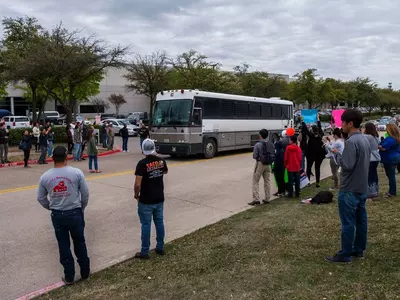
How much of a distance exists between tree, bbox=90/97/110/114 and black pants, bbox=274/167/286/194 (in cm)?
5985

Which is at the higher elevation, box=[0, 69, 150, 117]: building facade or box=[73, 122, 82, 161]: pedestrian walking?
box=[0, 69, 150, 117]: building facade

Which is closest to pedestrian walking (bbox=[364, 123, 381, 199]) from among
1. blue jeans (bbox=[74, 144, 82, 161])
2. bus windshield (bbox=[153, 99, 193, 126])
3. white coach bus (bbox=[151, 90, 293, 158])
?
white coach bus (bbox=[151, 90, 293, 158])

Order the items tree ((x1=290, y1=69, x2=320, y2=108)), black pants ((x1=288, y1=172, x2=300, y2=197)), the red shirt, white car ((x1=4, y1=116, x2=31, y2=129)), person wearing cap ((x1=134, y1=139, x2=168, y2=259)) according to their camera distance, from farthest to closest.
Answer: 1. tree ((x1=290, y1=69, x2=320, y2=108))
2. white car ((x1=4, y1=116, x2=31, y2=129))
3. black pants ((x1=288, y1=172, x2=300, y2=197))
4. the red shirt
5. person wearing cap ((x1=134, y1=139, x2=168, y2=259))

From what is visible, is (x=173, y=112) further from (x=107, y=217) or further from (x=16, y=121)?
(x=16, y=121)

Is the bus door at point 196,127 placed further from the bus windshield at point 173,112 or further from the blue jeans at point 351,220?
the blue jeans at point 351,220

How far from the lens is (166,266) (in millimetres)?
5141

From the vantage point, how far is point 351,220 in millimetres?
4738

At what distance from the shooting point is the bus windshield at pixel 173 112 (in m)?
17.6

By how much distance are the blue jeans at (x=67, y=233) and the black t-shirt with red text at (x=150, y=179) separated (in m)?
0.92

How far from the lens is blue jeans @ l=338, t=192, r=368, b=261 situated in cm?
469

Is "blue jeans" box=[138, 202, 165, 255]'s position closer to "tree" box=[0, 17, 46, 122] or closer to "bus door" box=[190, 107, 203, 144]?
"bus door" box=[190, 107, 203, 144]

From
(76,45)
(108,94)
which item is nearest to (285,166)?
(76,45)

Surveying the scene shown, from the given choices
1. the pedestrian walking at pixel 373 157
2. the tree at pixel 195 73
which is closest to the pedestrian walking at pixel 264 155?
the pedestrian walking at pixel 373 157

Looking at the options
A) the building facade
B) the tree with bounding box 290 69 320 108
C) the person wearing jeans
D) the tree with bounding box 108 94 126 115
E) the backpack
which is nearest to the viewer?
the person wearing jeans
